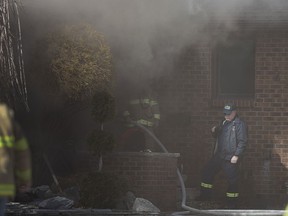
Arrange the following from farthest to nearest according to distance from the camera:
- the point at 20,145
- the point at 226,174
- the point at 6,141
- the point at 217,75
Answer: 1. the point at 217,75
2. the point at 226,174
3. the point at 20,145
4. the point at 6,141

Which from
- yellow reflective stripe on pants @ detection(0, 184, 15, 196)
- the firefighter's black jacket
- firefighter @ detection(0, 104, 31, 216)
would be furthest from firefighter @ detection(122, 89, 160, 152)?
yellow reflective stripe on pants @ detection(0, 184, 15, 196)

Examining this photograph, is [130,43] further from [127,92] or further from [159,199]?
[159,199]

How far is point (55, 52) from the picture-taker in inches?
381

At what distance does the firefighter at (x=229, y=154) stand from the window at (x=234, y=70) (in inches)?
38.4

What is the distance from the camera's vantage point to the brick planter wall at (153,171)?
10.3 meters

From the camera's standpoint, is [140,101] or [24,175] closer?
[24,175]

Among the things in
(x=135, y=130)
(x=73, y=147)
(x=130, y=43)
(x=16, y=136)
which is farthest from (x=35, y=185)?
(x=16, y=136)

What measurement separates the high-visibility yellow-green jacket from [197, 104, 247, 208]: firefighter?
527 cm

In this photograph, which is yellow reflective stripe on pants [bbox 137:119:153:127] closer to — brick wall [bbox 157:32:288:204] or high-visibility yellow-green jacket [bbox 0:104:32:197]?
brick wall [bbox 157:32:288:204]

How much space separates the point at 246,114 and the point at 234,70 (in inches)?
31.8

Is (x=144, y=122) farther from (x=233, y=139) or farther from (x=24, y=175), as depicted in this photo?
(x=24, y=175)

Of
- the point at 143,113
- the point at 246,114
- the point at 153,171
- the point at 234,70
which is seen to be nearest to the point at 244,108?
the point at 246,114

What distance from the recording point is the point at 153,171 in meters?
10.3

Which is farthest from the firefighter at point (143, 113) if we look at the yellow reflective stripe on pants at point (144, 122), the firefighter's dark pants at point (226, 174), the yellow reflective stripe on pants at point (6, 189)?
the yellow reflective stripe on pants at point (6, 189)
